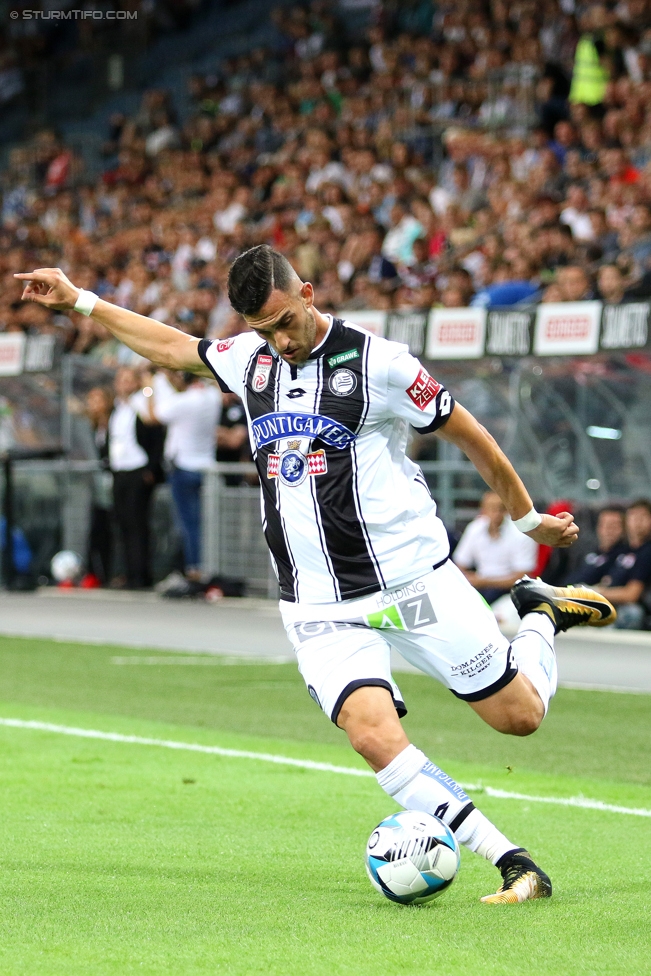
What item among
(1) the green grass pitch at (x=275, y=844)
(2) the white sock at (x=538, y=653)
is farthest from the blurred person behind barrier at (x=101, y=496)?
(2) the white sock at (x=538, y=653)

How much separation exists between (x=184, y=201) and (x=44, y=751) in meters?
18.4

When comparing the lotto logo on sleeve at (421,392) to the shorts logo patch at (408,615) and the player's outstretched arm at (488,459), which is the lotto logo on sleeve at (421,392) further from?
the shorts logo patch at (408,615)

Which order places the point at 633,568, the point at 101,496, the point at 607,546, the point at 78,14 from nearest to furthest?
the point at 633,568, the point at 607,546, the point at 101,496, the point at 78,14

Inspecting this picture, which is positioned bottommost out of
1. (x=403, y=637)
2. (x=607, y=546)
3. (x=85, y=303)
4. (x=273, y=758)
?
(x=273, y=758)

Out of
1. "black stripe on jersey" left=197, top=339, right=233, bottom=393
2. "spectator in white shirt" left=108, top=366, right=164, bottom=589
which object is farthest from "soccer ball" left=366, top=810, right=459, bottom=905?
"spectator in white shirt" left=108, top=366, right=164, bottom=589

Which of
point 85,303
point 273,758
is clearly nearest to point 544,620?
point 85,303

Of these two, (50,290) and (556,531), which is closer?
(556,531)

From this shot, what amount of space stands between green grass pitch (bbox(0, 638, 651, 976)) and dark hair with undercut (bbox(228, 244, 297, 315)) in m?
1.97

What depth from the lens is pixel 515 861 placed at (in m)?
5.25

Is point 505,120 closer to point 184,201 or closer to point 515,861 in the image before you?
point 184,201

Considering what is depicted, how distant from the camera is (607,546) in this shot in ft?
46.1

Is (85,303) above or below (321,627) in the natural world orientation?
above

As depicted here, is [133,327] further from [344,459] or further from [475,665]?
[475,665]

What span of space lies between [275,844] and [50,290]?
2.37m
